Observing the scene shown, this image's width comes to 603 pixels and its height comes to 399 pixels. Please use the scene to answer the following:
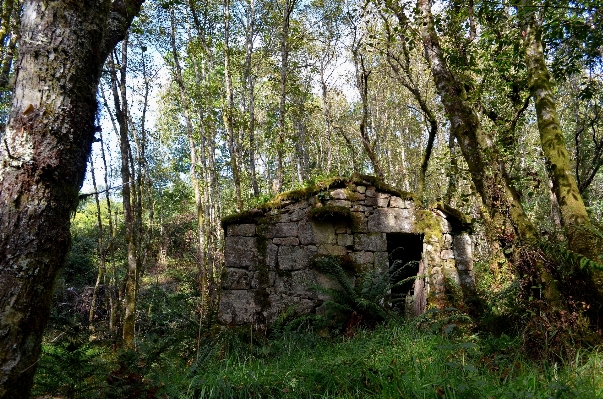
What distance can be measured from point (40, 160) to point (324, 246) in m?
4.41

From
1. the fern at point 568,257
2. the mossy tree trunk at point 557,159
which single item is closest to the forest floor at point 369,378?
the fern at point 568,257

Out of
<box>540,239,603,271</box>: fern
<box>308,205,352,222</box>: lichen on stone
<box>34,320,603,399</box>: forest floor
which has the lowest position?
<box>34,320,603,399</box>: forest floor

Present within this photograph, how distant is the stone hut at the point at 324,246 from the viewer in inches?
222

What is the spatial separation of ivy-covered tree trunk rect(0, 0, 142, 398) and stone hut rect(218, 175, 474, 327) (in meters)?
3.87

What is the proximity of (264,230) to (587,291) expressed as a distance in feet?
12.8

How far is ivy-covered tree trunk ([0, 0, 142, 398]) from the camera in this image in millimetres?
1726

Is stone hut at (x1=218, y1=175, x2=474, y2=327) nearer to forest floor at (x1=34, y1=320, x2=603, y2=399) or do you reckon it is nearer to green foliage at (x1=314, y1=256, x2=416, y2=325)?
green foliage at (x1=314, y1=256, x2=416, y2=325)

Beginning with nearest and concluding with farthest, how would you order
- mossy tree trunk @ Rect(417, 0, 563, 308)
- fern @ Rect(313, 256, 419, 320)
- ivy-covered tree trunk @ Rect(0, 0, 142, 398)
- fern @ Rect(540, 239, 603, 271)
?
ivy-covered tree trunk @ Rect(0, 0, 142, 398)
fern @ Rect(540, 239, 603, 271)
mossy tree trunk @ Rect(417, 0, 563, 308)
fern @ Rect(313, 256, 419, 320)

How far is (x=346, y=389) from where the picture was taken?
7.00ft

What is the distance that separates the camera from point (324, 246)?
5883mm

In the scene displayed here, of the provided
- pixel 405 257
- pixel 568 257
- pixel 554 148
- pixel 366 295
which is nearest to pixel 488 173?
pixel 554 148

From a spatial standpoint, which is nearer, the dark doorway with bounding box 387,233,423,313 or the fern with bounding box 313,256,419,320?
the fern with bounding box 313,256,419,320

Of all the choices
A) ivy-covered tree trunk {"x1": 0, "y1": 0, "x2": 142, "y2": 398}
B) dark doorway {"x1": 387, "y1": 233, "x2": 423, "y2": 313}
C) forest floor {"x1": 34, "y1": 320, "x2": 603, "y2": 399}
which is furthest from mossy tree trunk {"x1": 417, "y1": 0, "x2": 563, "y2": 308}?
ivy-covered tree trunk {"x1": 0, "y1": 0, "x2": 142, "y2": 398}

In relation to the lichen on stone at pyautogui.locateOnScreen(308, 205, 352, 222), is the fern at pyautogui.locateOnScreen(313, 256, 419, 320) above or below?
below
